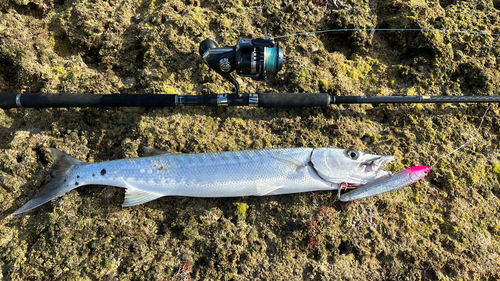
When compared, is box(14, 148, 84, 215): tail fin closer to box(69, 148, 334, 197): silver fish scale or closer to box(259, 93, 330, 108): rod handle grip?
box(69, 148, 334, 197): silver fish scale

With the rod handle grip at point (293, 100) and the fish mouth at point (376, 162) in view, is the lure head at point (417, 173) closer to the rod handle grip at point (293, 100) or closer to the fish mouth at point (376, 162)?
the fish mouth at point (376, 162)

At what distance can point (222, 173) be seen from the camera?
3107mm

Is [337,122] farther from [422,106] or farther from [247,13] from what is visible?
[247,13]

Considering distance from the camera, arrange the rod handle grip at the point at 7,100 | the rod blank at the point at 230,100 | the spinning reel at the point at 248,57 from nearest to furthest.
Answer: the spinning reel at the point at 248,57, the rod handle grip at the point at 7,100, the rod blank at the point at 230,100

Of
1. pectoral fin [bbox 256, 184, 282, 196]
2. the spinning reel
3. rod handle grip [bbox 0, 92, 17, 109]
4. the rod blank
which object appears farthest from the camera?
the rod blank

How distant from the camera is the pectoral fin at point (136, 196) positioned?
3.09 meters

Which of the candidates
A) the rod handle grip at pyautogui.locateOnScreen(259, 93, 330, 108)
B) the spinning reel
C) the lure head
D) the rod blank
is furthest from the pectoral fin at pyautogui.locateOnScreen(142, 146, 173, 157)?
the lure head

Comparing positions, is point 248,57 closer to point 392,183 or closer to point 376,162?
point 376,162

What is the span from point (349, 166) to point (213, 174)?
5.09 ft

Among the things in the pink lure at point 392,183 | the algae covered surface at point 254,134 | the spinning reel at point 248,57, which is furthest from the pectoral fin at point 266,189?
the spinning reel at point 248,57

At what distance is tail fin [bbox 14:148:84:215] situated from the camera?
9.88 feet

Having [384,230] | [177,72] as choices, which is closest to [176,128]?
[177,72]

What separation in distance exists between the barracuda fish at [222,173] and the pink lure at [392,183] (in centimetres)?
13

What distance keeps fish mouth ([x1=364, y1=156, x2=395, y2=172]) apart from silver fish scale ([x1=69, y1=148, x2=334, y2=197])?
500 millimetres
